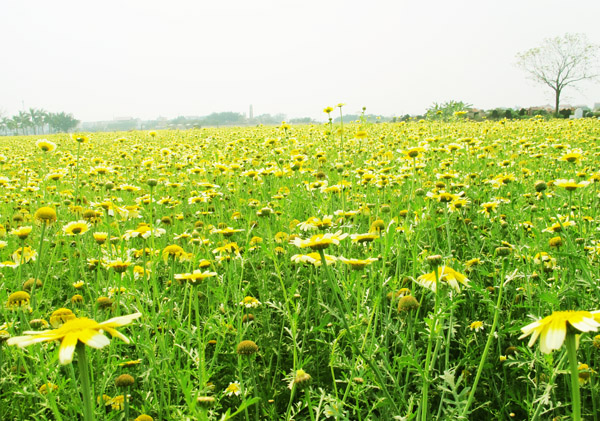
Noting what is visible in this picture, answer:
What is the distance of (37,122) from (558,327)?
100 metres

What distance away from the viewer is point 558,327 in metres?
0.65

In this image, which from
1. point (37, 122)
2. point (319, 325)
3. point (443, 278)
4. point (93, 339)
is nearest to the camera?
point (93, 339)

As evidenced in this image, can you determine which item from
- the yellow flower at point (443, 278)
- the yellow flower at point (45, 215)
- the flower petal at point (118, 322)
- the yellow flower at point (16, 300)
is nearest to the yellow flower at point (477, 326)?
the yellow flower at point (443, 278)

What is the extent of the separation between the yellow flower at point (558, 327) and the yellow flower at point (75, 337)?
0.64 m

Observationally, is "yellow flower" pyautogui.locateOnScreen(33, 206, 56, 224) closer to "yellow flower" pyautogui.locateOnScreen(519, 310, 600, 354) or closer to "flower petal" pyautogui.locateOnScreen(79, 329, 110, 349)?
"flower petal" pyautogui.locateOnScreen(79, 329, 110, 349)

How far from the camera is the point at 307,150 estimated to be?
7.04 meters

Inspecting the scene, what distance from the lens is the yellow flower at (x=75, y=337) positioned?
2.24 ft

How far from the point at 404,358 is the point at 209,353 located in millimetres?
1020

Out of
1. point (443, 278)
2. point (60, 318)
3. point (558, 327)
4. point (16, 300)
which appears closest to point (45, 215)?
point (16, 300)

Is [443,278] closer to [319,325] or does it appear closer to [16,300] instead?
[319,325]

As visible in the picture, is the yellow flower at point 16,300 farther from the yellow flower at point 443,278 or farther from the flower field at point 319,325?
the yellow flower at point 443,278

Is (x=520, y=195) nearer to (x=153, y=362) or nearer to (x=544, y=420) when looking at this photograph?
(x=544, y=420)

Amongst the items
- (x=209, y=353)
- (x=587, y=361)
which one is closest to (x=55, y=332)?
(x=209, y=353)

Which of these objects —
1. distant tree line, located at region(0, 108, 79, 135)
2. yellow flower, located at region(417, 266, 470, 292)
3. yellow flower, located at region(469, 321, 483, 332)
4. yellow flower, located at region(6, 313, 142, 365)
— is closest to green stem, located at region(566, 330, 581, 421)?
yellow flower, located at region(417, 266, 470, 292)
